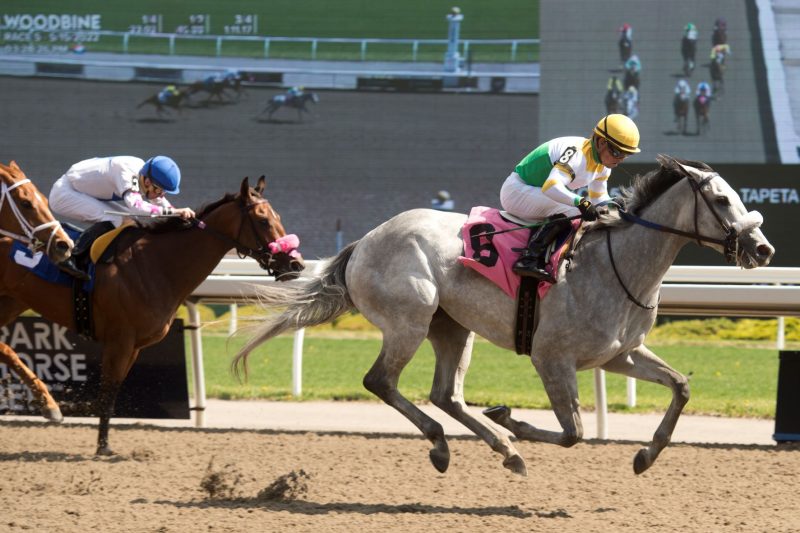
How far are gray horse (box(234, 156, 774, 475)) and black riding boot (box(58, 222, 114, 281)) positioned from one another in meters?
1.18

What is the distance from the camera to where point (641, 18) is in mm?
15031

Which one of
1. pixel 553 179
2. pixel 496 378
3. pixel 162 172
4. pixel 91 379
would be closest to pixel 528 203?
pixel 553 179

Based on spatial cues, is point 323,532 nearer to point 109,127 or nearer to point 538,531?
point 538,531

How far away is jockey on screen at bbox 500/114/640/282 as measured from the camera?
202 inches

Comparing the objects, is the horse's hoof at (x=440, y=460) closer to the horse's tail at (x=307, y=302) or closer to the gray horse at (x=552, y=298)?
the gray horse at (x=552, y=298)

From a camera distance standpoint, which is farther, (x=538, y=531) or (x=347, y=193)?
(x=347, y=193)

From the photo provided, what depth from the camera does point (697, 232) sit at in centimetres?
500

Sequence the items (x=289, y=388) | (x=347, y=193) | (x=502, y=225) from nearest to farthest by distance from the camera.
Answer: (x=502, y=225) < (x=289, y=388) < (x=347, y=193)

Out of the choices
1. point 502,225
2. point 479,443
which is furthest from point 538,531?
point 479,443

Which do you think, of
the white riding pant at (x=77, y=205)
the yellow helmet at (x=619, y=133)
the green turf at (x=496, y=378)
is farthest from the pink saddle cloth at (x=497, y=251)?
the green turf at (x=496, y=378)

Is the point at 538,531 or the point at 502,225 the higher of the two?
the point at 502,225

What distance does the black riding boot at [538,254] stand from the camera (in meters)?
5.12

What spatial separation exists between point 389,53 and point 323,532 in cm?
1263

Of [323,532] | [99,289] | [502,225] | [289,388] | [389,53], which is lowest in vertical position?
[289,388]
